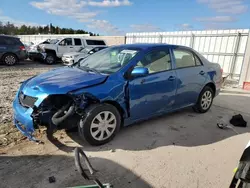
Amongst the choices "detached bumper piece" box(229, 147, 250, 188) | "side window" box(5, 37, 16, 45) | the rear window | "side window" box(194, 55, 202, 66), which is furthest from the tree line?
"detached bumper piece" box(229, 147, 250, 188)

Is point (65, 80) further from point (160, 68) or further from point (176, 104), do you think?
point (176, 104)

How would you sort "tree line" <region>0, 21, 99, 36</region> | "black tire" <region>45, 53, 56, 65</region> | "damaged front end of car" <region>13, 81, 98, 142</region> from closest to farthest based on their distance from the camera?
"damaged front end of car" <region>13, 81, 98, 142</region> → "black tire" <region>45, 53, 56, 65</region> → "tree line" <region>0, 21, 99, 36</region>

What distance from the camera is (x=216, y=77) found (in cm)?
507

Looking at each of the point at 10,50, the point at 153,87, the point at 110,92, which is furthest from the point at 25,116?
the point at 10,50

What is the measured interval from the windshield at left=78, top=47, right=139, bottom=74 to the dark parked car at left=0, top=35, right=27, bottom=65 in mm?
9777

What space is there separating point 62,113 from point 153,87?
162 centimetres

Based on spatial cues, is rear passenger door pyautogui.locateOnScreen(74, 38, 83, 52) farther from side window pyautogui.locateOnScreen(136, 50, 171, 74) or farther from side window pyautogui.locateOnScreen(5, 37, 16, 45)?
side window pyautogui.locateOnScreen(136, 50, 171, 74)

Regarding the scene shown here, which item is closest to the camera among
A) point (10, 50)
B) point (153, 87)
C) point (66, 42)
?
point (153, 87)

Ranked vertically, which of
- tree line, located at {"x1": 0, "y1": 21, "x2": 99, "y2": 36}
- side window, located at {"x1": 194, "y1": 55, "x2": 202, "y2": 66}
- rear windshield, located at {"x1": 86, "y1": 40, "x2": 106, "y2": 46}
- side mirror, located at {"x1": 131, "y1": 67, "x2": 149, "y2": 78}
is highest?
tree line, located at {"x1": 0, "y1": 21, "x2": 99, "y2": 36}

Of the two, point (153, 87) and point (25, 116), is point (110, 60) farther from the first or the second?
point (25, 116)

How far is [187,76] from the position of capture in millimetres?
4316

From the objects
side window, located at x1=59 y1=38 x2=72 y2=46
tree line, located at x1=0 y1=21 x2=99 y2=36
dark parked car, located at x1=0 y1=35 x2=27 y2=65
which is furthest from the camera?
Result: tree line, located at x1=0 y1=21 x2=99 y2=36

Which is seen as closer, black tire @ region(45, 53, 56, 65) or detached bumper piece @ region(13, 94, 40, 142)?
detached bumper piece @ region(13, 94, 40, 142)

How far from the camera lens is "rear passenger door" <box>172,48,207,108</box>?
13.8 ft
